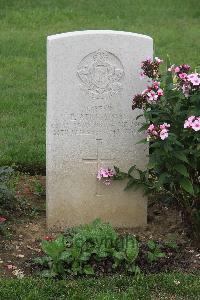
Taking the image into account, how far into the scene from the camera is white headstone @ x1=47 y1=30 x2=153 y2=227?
5188mm

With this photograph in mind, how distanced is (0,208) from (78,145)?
80cm

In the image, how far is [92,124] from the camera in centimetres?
533

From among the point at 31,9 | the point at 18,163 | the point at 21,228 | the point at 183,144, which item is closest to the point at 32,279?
the point at 21,228

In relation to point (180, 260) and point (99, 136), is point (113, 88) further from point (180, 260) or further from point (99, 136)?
point (180, 260)

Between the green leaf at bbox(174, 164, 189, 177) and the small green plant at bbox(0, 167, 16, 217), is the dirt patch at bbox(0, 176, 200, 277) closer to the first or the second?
the small green plant at bbox(0, 167, 16, 217)

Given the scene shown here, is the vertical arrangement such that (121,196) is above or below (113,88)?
below

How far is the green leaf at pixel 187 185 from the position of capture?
16.1ft

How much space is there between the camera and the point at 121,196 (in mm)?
5504

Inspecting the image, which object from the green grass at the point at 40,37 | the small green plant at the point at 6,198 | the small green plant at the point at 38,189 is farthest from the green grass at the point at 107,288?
the green grass at the point at 40,37

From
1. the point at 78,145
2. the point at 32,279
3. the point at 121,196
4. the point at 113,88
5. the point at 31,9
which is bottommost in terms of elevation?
the point at 32,279

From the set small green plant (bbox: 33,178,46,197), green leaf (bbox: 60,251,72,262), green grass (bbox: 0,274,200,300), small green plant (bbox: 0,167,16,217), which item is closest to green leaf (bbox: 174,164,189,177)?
green grass (bbox: 0,274,200,300)

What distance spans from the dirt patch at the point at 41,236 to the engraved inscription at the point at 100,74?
3.50ft

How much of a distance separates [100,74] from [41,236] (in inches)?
49.2

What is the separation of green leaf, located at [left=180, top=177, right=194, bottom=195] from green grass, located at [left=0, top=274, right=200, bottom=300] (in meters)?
0.58
